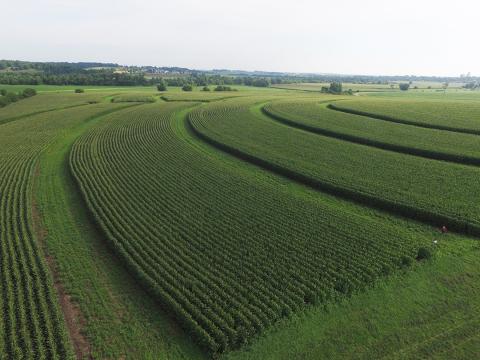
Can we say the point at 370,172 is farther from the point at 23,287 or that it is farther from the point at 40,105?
the point at 40,105

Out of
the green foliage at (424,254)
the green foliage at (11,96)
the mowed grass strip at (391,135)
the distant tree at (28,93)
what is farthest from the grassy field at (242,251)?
the distant tree at (28,93)

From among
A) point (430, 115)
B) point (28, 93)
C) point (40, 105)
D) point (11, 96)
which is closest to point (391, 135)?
point (430, 115)

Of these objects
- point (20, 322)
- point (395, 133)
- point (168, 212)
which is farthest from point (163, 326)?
point (395, 133)

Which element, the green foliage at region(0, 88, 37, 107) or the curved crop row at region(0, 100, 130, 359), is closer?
the curved crop row at region(0, 100, 130, 359)

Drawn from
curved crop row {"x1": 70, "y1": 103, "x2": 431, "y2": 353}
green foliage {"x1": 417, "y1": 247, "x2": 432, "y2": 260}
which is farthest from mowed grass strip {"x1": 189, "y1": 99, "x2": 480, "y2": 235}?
green foliage {"x1": 417, "y1": 247, "x2": 432, "y2": 260}

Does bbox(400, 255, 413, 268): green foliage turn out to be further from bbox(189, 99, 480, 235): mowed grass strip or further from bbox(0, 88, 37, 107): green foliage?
bbox(0, 88, 37, 107): green foliage
